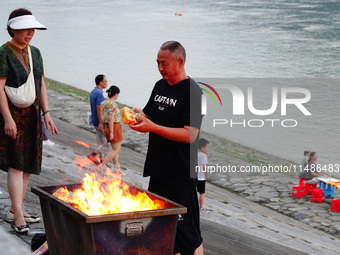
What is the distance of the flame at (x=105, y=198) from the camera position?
462cm

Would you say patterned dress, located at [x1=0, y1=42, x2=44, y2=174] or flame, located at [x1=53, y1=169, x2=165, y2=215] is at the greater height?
patterned dress, located at [x1=0, y1=42, x2=44, y2=174]

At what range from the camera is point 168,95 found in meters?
5.02

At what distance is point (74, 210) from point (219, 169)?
10390 mm

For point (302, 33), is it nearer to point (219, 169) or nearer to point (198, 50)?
point (198, 50)

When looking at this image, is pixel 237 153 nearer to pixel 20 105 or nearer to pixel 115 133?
pixel 115 133

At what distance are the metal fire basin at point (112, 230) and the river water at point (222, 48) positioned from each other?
14624 millimetres

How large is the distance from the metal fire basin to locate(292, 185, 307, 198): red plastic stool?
8543 millimetres

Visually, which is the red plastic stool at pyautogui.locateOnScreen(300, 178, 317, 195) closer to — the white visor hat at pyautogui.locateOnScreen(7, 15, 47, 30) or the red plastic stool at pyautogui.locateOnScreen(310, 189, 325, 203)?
the red plastic stool at pyautogui.locateOnScreen(310, 189, 325, 203)

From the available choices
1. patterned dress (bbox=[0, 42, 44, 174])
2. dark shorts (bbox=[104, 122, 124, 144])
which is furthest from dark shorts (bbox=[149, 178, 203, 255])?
dark shorts (bbox=[104, 122, 124, 144])

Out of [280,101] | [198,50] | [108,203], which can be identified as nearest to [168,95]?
[108,203]

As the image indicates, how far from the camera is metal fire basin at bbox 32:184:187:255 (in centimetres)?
418

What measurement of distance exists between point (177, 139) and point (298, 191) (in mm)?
8470

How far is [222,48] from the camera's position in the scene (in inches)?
2034

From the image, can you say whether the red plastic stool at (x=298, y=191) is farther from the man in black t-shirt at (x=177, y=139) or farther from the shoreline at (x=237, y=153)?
the man in black t-shirt at (x=177, y=139)
